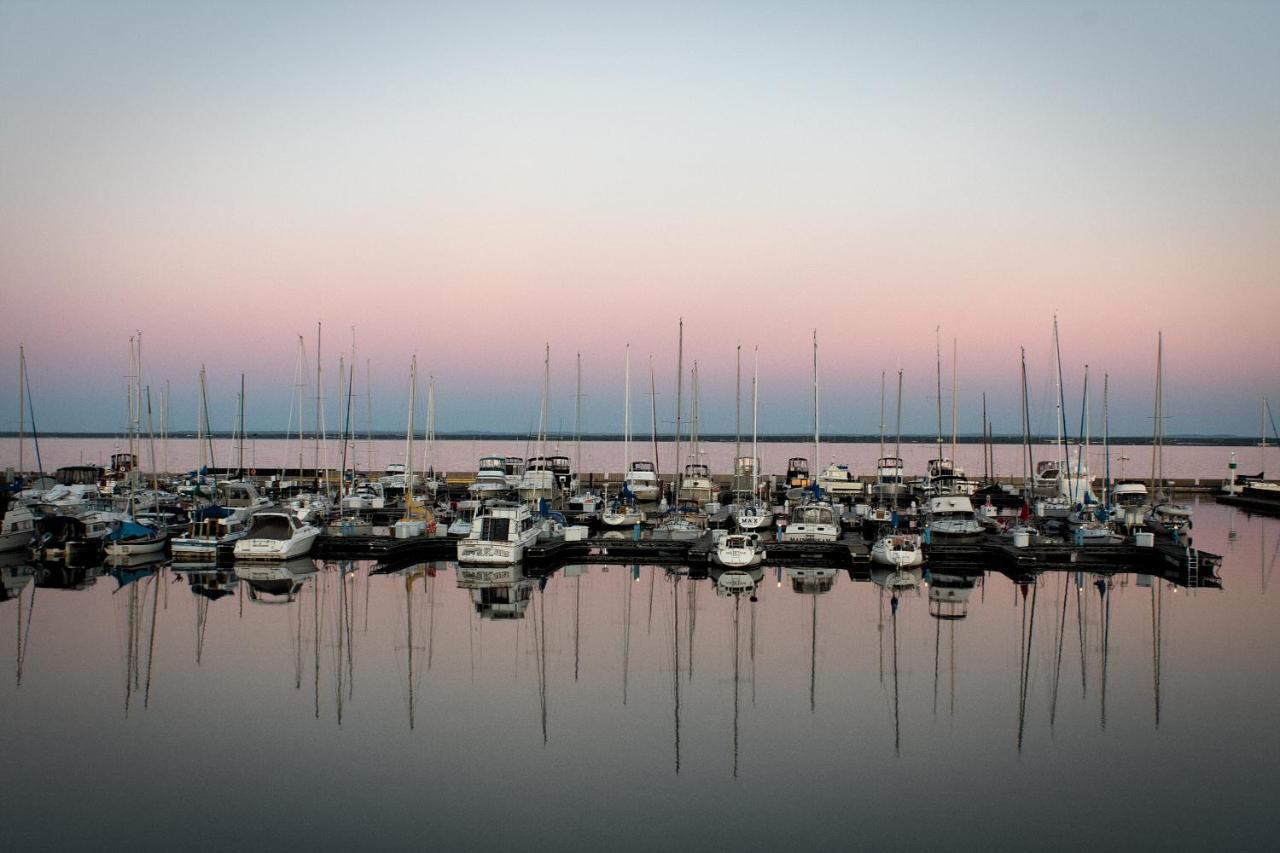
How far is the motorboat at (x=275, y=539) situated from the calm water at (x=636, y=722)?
21.7 ft

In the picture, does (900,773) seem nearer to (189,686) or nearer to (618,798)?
(618,798)

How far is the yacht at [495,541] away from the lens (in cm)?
3684

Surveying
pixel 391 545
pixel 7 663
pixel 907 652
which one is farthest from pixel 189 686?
pixel 391 545

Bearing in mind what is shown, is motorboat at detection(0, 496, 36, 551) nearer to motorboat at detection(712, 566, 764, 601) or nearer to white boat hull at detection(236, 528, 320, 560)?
white boat hull at detection(236, 528, 320, 560)

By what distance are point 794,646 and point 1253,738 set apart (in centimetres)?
A: 983

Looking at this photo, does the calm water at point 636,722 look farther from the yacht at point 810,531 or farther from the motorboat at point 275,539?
the yacht at point 810,531

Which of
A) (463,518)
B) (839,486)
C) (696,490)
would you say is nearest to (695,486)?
(696,490)

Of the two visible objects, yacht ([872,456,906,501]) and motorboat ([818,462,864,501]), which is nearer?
yacht ([872,456,906,501])

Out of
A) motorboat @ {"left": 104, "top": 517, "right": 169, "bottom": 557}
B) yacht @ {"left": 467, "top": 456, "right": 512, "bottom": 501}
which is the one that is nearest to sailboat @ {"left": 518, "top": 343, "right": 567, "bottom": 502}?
yacht @ {"left": 467, "top": 456, "right": 512, "bottom": 501}

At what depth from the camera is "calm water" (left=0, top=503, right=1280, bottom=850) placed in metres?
14.1

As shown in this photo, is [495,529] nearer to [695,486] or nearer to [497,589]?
[497,589]

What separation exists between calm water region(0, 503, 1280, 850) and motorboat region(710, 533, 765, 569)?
198 inches

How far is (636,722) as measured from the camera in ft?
61.0

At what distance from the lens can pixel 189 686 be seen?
21.1 meters
